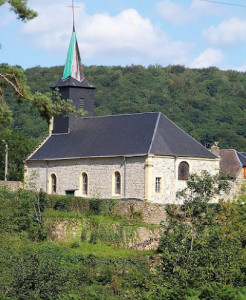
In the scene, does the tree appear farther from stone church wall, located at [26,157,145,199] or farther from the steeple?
the steeple

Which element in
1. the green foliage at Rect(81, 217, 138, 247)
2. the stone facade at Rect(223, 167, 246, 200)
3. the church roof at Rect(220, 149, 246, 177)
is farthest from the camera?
the church roof at Rect(220, 149, 246, 177)

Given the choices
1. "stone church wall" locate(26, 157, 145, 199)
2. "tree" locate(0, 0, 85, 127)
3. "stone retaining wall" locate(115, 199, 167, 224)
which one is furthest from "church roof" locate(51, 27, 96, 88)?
"tree" locate(0, 0, 85, 127)

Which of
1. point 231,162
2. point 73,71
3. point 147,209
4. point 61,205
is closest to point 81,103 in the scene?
point 73,71

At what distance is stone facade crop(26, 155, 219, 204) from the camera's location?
4641 cm

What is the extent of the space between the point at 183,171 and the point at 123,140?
3.93m

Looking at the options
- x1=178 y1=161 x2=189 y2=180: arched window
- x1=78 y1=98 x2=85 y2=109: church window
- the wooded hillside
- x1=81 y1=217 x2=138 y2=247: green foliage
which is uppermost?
the wooded hillside

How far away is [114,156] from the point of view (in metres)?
47.8

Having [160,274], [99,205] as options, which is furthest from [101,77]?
[160,274]

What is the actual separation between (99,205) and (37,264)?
18.3m

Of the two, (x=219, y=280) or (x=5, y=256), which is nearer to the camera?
(x=219, y=280)

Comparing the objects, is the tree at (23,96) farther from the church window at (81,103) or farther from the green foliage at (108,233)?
the church window at (81,103)

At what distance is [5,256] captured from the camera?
3088 centimetres

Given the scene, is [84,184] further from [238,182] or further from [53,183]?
[238,182]

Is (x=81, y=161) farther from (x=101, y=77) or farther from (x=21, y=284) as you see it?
(x=101, y=77)
